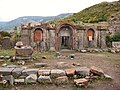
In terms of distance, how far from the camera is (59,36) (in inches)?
1059


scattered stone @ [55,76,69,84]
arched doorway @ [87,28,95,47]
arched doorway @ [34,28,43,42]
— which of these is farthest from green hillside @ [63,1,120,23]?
scattered stone @ [55,76,69,84]

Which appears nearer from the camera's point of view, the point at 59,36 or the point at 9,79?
the point at 9,79

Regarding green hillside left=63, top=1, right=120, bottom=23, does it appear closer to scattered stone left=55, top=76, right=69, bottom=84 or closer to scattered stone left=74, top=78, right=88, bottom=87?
scattered stone left=55, top=76, right=69, bottom=84

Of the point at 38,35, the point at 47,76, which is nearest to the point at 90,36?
the point at 38,35

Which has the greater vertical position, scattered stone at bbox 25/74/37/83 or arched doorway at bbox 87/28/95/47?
arched doorway at bbox 87/28/95/47

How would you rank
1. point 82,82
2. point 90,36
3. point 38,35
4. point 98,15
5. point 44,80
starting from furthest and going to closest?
point 98,15 < point 90,36 < point 38,35 < point 44,80 < point 82,82

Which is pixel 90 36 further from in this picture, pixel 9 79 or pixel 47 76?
pixel 9 79

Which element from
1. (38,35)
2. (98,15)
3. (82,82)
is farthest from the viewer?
(98,15)

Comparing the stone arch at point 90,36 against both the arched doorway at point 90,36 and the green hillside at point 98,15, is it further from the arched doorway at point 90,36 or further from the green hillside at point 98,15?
the green hillside at point 98,15

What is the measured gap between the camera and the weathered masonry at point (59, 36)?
1012 inches

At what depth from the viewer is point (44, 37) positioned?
25750 mm

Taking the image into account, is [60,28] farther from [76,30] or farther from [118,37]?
[118,37]

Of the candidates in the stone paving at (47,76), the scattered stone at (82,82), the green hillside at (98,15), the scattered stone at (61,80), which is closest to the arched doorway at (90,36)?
the stone paving at (47,76)

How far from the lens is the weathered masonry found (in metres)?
25.7
